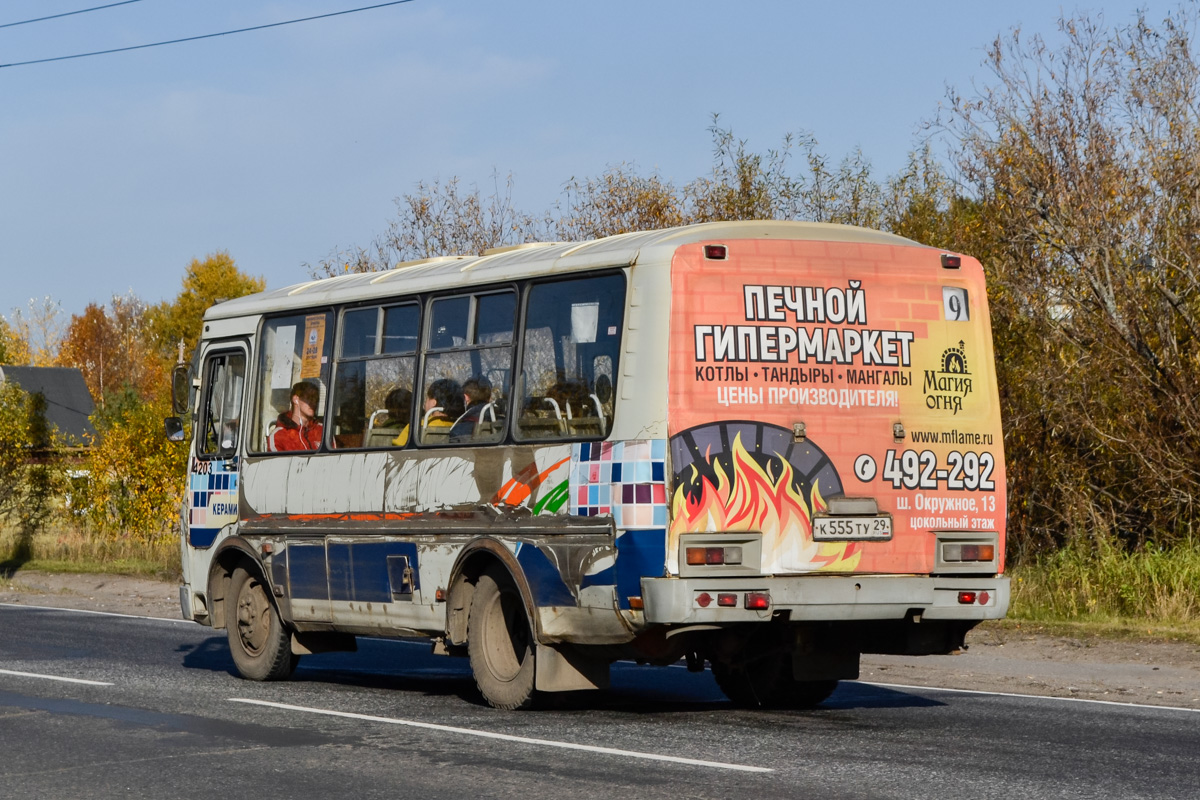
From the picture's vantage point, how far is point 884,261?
424 inches

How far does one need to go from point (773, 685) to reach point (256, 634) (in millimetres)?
4449

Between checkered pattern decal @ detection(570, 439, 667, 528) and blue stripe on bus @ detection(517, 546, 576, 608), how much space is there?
0.44 meters

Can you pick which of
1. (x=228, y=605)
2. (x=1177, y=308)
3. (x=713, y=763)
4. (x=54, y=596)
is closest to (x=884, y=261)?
(x=713, y=763)

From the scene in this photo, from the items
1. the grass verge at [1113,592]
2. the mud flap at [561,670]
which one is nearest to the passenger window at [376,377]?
the mud flap at [561,670]

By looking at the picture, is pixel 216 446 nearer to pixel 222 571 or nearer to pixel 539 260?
pixel 222 571

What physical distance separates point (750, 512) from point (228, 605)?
227 inches

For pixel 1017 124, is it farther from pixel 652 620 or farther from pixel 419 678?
pixel 652 620

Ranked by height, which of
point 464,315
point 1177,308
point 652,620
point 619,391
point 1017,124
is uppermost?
point 1017,124

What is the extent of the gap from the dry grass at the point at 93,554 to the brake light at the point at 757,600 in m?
18.7

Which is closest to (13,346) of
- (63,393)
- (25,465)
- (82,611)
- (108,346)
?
(108,346)

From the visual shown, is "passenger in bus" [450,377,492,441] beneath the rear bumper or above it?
above

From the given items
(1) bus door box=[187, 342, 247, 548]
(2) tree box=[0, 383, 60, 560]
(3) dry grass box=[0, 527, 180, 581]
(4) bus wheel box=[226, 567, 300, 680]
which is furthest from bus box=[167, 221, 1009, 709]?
(2) tree box=[0, 383, 60, 560]

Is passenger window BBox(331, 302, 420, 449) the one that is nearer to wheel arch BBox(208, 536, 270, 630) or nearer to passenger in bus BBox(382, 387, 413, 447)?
passenger in bus BBox(382, 387, 413, 447)

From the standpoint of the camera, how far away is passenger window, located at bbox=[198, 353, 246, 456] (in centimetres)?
1420
